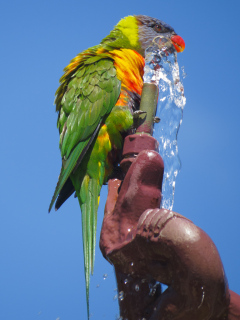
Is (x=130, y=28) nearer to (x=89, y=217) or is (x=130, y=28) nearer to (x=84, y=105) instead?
(x=84, y=105)

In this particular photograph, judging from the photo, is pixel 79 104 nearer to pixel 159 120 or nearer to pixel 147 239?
pixel 159 120

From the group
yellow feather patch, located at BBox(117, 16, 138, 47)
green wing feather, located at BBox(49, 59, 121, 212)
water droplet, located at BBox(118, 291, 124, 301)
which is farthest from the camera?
yellow feather patch, located at BBox(117, 16, 138, 47)

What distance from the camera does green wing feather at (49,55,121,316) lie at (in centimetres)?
239

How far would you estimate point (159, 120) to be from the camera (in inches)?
97.4

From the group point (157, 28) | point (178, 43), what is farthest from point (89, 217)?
point (157, 28)

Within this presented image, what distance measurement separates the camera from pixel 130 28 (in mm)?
3252

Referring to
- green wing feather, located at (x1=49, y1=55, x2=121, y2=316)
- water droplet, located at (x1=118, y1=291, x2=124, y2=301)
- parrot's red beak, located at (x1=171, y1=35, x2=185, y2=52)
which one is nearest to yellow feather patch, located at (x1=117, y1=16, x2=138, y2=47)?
parrot's red beak, located at (x1=171, y1=35, x2=185, y2=52)

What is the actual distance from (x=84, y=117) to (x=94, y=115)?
2.8 inches

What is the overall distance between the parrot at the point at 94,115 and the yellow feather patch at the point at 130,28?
0.63ft

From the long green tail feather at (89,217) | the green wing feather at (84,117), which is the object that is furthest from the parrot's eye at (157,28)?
the long green tail feather at (89,217)

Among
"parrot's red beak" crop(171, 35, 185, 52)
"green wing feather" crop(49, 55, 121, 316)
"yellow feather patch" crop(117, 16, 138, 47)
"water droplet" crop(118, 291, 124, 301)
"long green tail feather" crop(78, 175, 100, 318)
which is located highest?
"yellow feather patch" crop(117, 16, 138, 47)

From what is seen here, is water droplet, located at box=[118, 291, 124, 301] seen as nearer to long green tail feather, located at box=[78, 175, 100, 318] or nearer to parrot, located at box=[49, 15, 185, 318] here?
long green tail feather, located at box=[78, 175, 100, 318]

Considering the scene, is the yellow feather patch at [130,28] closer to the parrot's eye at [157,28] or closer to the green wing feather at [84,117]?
the parrot's eye at [157,28]

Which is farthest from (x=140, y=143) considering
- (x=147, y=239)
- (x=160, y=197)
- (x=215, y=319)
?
(x=215, y=319)
